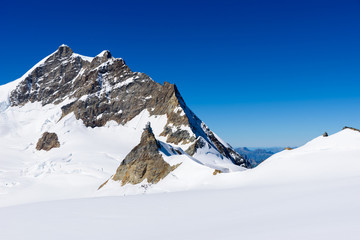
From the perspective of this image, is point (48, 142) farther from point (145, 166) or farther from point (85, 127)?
point (145, 166)

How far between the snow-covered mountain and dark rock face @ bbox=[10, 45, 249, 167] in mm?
335

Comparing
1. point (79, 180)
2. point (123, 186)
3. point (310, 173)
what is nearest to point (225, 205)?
point (310, 173)

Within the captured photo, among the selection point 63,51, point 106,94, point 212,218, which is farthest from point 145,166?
point 63,51

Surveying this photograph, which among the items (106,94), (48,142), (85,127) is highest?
(106,94)

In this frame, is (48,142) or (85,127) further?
(85,127)

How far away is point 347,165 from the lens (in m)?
20.4

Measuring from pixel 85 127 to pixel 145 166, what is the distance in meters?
72.5

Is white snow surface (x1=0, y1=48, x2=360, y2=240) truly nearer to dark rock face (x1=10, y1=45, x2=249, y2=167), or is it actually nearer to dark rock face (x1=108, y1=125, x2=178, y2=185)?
dark rock face (x1=108, y1=125, x2=178, y2=185)

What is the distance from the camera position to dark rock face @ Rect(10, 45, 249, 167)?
96.2 metres

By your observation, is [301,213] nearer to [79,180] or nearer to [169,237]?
[169,237]

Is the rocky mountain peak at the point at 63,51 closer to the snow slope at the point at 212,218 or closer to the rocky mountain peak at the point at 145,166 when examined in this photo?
the rocky mountain peak at the point at 145,166

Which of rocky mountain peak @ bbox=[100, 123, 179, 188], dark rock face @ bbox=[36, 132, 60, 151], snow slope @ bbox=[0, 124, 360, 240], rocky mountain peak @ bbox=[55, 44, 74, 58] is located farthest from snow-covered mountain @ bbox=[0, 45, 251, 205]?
snow slope @ bbox=[0, 124, 360, 240]

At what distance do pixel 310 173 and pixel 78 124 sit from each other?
104 metres

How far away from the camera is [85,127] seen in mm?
112438
